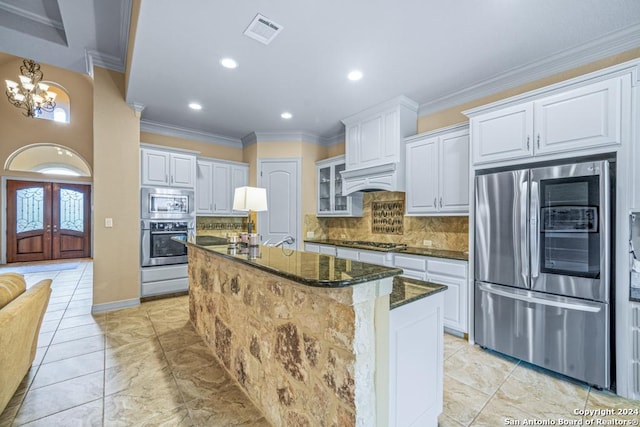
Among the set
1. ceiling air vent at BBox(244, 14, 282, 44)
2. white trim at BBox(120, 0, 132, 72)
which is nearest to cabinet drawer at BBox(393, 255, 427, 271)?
ceiling air vent at BBox(244, 14, 282, 44)

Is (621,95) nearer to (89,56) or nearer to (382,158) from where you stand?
(382,158)

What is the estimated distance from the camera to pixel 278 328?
160cm

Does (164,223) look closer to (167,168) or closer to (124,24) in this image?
(167,168)

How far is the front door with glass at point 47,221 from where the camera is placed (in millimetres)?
6988

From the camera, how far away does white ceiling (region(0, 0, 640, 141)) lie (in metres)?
2.09

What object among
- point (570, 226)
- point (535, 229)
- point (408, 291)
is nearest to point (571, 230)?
point (570, 226)

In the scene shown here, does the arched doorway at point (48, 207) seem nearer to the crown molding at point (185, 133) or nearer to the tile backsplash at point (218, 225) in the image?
the crown molding at point (185, 133)

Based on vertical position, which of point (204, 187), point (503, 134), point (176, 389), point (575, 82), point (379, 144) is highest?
point (575, 82)

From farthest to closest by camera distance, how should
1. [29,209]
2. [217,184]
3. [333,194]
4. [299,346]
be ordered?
[29,209] → [217,184] → [333,194] → [299,346]

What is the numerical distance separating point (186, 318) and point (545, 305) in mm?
3743

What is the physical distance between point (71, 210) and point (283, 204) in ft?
22.9

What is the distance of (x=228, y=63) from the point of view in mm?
2799

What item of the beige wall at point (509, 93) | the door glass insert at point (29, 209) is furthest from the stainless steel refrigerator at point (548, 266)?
the door glass insert at point (29, 209)

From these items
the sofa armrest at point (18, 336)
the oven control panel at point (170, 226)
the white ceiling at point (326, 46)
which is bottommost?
the sofa armrest at point (18, 336)
